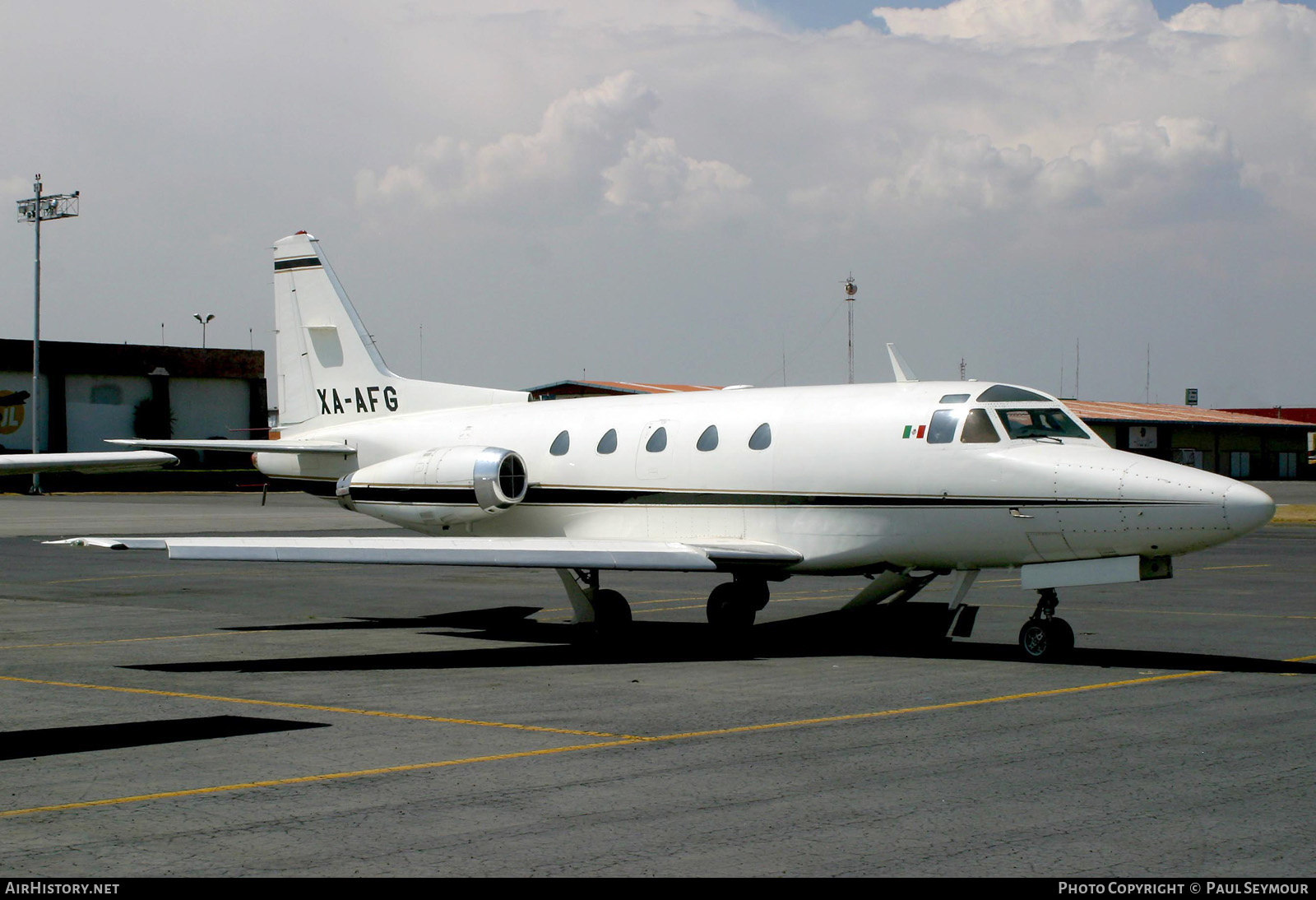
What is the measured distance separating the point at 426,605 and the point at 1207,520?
12.5 meters

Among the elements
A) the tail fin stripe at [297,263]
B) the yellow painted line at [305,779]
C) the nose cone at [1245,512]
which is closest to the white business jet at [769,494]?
the nose cone at [1245,512]

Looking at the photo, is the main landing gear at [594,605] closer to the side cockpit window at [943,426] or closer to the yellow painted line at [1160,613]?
the side cockpit window at [943,426]

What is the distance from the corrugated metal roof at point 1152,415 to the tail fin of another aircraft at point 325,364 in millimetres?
60297

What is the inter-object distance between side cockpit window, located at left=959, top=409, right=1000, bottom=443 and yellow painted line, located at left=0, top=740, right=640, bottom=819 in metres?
6.49

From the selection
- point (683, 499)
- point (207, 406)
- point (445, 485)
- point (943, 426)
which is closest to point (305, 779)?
point (943, 426)

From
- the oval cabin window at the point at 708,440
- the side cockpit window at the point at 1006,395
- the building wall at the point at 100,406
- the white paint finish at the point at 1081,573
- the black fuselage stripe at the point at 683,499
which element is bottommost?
the white paint finish at the point at 1081,573

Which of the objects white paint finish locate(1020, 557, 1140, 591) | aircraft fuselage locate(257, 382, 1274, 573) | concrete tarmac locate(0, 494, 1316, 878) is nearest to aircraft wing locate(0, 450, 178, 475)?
concrete tarmac locate(0, 494, 1316, 878)

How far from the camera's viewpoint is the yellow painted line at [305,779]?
8.41 meters

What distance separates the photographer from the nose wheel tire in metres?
15.1

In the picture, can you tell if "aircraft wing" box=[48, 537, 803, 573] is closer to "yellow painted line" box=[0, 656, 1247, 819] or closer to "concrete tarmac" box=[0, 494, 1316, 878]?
"concrete tarmac" box=[0, 494, 1316, 878]

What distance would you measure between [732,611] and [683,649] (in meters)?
1.59

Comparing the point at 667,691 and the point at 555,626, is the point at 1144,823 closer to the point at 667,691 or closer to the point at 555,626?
the point at 667,691
